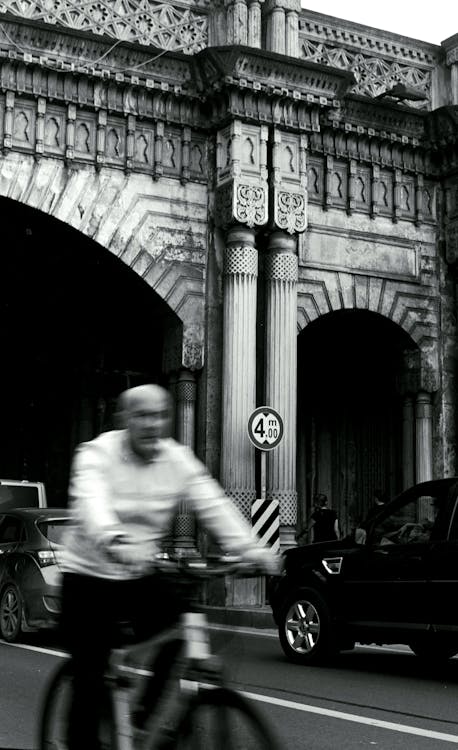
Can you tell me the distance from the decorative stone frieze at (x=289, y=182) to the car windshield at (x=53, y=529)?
25.1ft

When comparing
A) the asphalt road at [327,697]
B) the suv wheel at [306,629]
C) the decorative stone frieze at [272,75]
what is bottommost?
the asphalt road at [327,697]

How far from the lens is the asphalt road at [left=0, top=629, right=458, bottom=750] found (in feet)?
23.8

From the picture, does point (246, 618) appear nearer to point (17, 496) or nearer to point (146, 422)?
point (17, 496)


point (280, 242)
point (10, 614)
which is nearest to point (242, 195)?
point (280, 242)

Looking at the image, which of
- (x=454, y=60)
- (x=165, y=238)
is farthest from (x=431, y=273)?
(x=165, y=238)

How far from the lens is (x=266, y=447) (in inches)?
683

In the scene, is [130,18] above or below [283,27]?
below

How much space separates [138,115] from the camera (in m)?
19.1

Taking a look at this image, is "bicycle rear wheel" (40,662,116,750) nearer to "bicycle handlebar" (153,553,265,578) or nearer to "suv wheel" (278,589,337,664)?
"bicycle handlebar" (153,553,265,578)

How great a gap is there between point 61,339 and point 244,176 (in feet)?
23.0

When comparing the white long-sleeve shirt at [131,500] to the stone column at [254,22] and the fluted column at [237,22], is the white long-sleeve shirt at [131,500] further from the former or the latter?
the stone column at [254,22]

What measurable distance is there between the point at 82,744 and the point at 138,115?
15.4 m

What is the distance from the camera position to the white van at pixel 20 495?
19953mm

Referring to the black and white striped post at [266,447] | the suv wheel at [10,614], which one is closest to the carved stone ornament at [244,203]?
the black and white striped post at [266,447]
